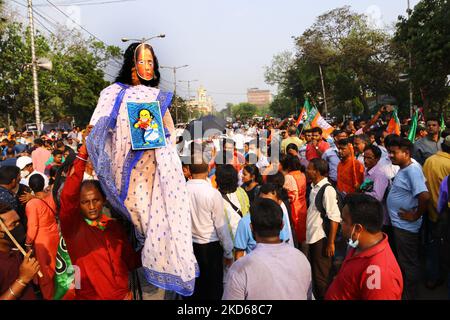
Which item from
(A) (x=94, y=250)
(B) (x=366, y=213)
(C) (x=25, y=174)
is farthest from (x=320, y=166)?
(C) (x=25, y=174)

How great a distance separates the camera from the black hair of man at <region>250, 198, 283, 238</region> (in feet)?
8.52

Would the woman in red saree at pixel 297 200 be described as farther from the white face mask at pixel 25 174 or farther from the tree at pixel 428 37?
the tree at pixel 428 37

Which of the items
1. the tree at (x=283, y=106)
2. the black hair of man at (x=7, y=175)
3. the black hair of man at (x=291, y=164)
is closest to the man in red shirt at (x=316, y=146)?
the black hair of man at (x=291, y=164)

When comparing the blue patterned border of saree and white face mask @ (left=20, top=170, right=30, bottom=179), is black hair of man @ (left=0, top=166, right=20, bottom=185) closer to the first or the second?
white face mask @ (left=20, top=170, right=30, bottom=179)

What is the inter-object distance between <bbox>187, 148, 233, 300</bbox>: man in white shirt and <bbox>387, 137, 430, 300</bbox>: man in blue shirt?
1.88m

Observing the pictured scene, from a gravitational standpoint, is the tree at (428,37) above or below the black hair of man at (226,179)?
above

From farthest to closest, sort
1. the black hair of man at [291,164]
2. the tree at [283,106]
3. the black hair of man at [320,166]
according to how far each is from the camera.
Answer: the tree at [283,106]
the black hair of man at [291,164]
the black hair of man at [320,166]

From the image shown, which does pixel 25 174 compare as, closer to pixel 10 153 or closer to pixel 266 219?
pixel 10 153

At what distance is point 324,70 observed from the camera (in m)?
45.4

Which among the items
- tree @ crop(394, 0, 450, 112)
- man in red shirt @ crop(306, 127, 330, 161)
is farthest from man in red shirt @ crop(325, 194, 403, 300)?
tree @ crop(394, 0, 450, 112)

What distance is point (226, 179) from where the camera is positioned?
4.40m

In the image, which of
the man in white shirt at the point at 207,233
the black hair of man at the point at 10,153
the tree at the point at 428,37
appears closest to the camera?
the man in white shirt at the point at 207,233

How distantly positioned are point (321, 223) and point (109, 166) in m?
2.85

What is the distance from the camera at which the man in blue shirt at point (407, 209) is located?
4.43 m
